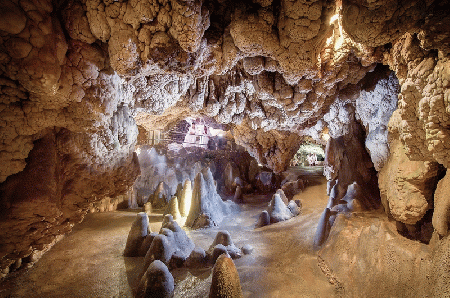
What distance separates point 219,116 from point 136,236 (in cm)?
466

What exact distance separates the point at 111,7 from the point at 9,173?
328 centimetres

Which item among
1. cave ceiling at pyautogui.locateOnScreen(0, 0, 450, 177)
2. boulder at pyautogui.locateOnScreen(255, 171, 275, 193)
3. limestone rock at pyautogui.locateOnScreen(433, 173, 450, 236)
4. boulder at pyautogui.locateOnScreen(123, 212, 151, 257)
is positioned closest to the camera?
cave ceiling at pyautogui.locateOnScreen(0, 0, 450, 177)

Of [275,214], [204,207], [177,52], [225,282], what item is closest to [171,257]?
[225,282]

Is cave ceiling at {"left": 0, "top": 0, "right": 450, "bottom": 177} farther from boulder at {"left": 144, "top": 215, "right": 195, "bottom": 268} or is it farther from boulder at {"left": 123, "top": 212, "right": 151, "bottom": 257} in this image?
boulder at {"left": 144, "top": 215, "right": 195, "bottom": 268}

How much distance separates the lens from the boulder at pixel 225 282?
3764 mm

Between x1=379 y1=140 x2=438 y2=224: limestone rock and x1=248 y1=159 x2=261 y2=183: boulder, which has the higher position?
x1=379 y1=140 x2=438 y2=224: limestone rock

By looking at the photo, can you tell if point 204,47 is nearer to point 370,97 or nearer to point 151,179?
point 370,97

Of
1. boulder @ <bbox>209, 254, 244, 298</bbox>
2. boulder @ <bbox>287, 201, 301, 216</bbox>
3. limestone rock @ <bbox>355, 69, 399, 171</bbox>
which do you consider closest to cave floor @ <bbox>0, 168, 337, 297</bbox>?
boulder @ <bbox>209, 254, 244, 298</bbox>

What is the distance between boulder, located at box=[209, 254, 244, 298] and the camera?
3764 mm

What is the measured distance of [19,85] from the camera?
355 centimetres

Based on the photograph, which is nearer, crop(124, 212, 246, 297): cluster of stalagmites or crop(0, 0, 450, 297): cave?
crop(0, 0, 450, 297): cave

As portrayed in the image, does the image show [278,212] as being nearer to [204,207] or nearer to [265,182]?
[204,207]

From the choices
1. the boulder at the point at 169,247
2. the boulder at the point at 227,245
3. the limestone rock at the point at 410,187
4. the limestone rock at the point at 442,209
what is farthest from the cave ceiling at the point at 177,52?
the boulder at the point at 227,245

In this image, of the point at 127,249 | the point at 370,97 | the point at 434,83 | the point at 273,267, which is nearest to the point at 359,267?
the point at 273,267
